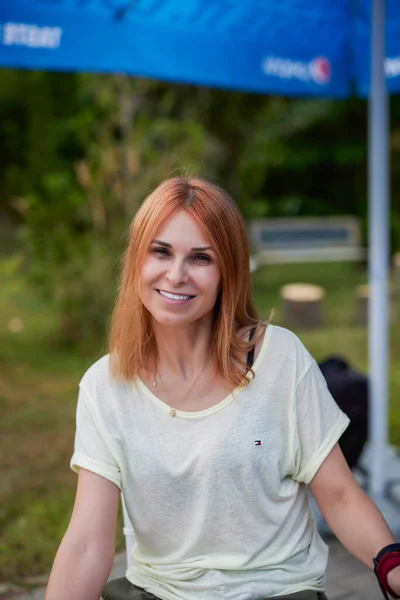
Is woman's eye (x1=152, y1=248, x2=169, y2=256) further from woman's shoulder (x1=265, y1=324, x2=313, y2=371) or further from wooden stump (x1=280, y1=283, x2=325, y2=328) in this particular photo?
wooden stump (x1=280, y1=283, x2=325, y2=328)

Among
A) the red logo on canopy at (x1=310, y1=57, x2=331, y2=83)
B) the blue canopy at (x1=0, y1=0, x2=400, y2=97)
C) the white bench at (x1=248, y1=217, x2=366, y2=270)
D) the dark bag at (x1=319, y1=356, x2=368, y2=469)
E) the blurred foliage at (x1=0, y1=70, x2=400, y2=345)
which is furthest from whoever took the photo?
the white bench at (x1=248, y1=217, x2=366, y2=270)

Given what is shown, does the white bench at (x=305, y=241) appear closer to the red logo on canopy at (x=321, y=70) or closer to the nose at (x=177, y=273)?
the red logo on canopy at (x=321, y=70)

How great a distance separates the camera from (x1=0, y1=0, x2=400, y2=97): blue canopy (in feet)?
10.5

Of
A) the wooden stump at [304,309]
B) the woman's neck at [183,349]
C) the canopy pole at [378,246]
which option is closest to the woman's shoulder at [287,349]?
the woman's neck at [183,349]

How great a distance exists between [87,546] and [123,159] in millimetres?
6143

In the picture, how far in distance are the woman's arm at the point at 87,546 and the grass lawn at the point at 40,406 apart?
0.75 m

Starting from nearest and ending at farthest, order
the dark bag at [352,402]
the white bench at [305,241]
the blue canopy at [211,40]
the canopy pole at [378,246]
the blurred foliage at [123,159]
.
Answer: the blue canopy at [211,40] < the canopy pole at [378,246] < the dark bag at [352,402] < the blurred foliage at [123,159] < the white bench at [305,241]

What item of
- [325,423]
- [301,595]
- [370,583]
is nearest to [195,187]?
[325,423]

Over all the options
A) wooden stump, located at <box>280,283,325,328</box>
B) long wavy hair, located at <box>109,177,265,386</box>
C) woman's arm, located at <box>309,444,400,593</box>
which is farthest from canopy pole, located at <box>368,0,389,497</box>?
wooden stump, located at <box>280,283,325,328</box>

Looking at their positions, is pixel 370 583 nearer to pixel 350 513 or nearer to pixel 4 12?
pixel 350 513

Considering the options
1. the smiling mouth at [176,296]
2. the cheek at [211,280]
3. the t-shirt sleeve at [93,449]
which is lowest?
the t-shirt sleeve at [93,449]

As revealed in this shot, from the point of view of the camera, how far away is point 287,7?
3.88 metres

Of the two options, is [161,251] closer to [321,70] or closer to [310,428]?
[310,428]

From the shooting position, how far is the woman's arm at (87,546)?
175 cm
